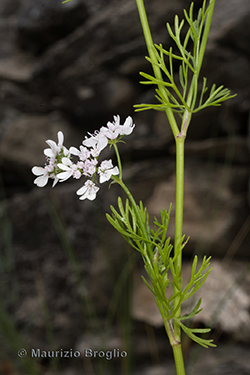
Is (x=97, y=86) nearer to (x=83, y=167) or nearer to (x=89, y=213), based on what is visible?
(x=89, y=213)

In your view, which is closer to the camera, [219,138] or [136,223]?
[136,223]

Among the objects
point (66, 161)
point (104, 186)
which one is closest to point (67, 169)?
point (66, 161)

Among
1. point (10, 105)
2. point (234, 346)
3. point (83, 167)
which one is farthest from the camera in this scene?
point (10, 105)

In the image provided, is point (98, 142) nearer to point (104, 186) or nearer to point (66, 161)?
point (66, 161)

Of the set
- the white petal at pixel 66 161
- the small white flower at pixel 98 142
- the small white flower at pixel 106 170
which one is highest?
the small white flower at pixel 98 142

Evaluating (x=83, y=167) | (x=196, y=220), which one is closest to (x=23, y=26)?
(x=196, y=220)

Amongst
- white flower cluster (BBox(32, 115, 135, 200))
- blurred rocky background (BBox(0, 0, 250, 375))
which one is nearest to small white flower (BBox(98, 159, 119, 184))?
white flower cluster (BBox(32, 115, 135, 200))

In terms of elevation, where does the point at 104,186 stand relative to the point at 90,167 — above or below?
above

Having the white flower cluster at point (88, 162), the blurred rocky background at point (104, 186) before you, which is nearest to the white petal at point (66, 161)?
the white flower cluster at point (88, 162)

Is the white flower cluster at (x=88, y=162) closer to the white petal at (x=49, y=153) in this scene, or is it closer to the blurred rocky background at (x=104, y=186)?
the white petal at (x=49, y=153)
